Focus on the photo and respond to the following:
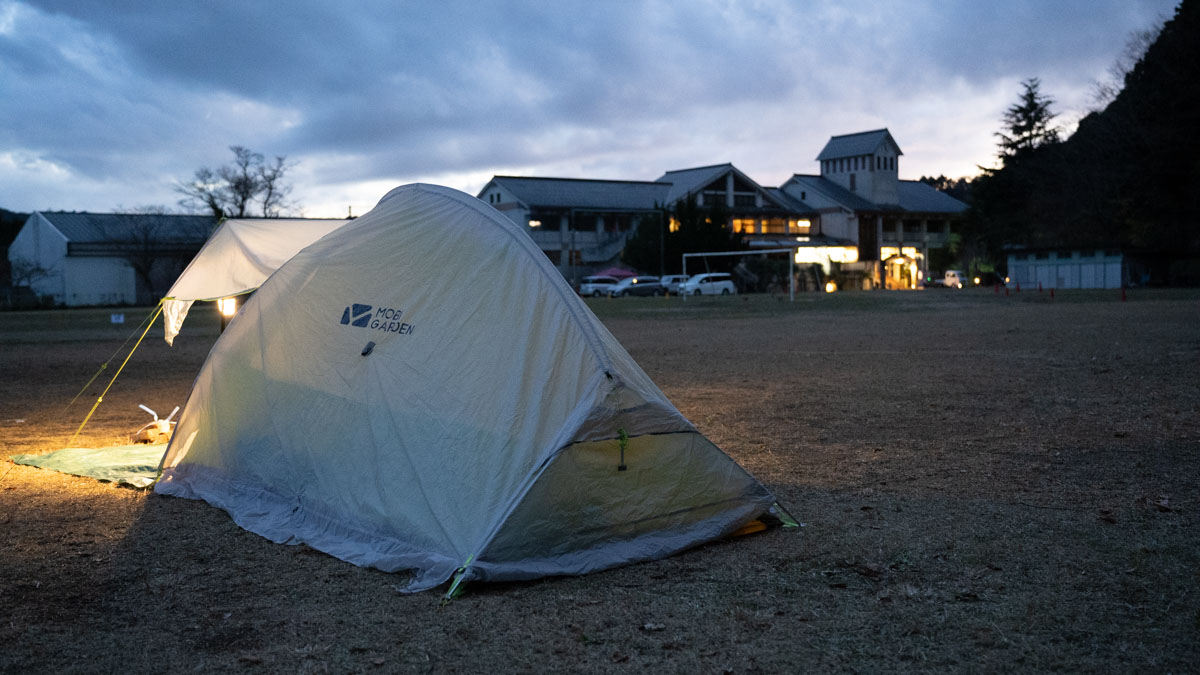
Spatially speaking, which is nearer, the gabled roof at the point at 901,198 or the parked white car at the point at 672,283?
the parked white car at the point at 672,283

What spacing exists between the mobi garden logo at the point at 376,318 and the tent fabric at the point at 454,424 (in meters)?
0.01

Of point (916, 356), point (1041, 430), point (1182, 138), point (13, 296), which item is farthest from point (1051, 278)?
point (13, 296)

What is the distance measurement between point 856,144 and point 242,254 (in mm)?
67897

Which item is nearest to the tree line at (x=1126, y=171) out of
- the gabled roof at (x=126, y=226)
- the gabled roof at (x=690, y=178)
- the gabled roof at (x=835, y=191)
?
the gabled roof at (x=835, y=191)

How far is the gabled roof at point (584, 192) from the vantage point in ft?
195

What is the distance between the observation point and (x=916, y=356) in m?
15.1

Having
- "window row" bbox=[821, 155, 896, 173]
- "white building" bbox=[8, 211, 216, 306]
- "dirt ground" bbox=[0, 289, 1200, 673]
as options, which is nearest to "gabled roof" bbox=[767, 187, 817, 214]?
"window row" bbox=[821, 155, 896, 173]

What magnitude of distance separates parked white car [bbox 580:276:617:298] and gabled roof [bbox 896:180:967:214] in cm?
3040

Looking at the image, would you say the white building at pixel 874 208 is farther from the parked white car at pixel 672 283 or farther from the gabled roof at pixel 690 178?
the parked white car at pixel 672 283

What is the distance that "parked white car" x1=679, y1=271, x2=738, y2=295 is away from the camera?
4875 cm

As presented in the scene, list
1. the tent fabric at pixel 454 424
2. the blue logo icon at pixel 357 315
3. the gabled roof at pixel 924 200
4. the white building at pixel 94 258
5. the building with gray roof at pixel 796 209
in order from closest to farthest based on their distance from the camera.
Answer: the tent fabric at pixel 454 424
the blue logo icon at pixel 357 315
the white building at pixel 94 258
the building with gray roof at pixel 796 209
the gabled roof at pixel 924 200

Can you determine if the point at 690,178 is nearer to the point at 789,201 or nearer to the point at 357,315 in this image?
the point at 789,201

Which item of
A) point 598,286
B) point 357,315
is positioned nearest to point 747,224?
point 598,286

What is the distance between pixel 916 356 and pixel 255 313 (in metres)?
11.5
